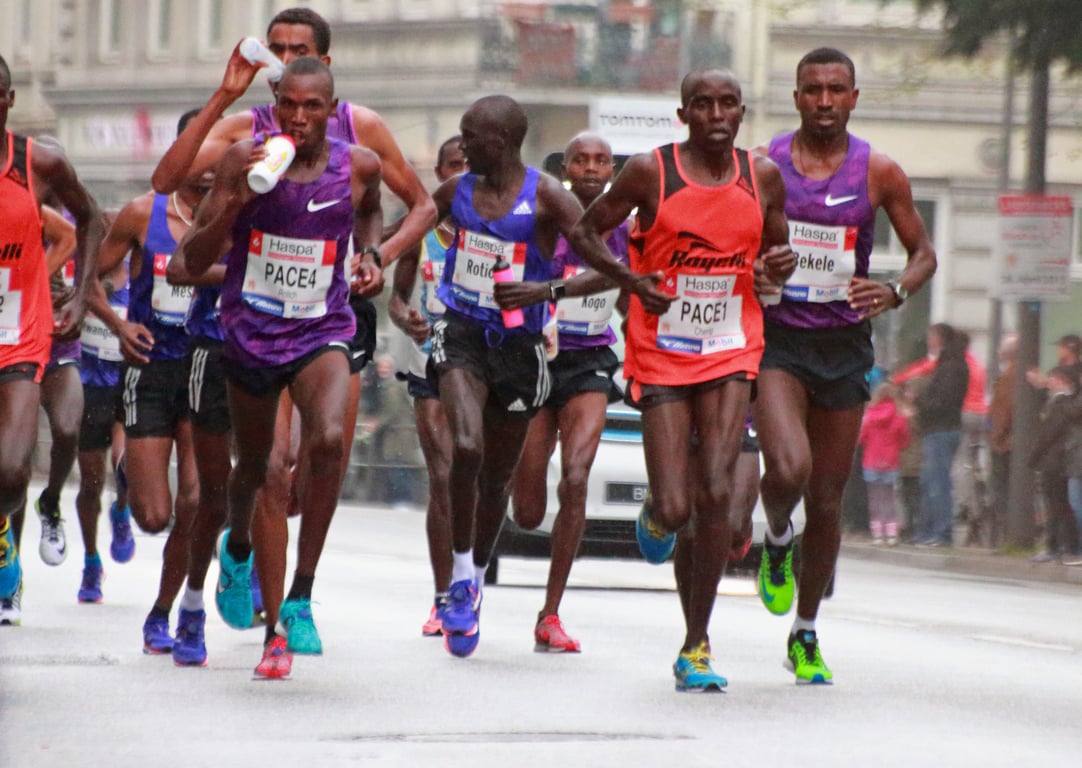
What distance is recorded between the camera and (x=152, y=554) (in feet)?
59.7

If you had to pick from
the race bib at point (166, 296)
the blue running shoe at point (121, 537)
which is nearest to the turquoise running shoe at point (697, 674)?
the race bib at point (166, 296)

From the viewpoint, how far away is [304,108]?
876 cm

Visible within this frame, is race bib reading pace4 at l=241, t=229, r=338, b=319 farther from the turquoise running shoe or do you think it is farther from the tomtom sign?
the tomtom sign

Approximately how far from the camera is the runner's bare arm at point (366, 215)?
903 cm

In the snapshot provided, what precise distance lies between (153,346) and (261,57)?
103 inches

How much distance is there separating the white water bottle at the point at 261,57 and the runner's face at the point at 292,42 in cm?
53

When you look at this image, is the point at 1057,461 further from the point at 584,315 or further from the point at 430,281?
the point at 584,315

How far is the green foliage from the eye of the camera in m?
18.5

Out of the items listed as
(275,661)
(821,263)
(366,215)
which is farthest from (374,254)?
(821,263)

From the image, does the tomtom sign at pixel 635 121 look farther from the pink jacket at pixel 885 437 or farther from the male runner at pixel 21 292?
the male runner at pixel 21 292

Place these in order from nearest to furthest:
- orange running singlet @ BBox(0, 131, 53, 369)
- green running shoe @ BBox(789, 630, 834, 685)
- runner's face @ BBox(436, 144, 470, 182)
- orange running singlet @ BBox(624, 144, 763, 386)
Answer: orange running singlet @ BBox(624, 144, 763, 386) → orange running singlet @ BBox(0, 131, 53, 369) → green running shoe @ BBox(789, 630, 834, 685) → runner's face @ BBox(436, 144, 470, 182)

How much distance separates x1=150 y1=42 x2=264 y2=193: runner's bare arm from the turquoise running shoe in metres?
2.37

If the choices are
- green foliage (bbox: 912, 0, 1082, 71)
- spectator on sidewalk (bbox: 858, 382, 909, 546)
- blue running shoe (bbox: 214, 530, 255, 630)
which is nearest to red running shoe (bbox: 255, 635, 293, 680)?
blue running shoe (bbox: 214, 530, 255, 630)

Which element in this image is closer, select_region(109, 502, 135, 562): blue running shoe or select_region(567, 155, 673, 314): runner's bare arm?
select_region(567, 155, 673, 314): runner's bare arm
